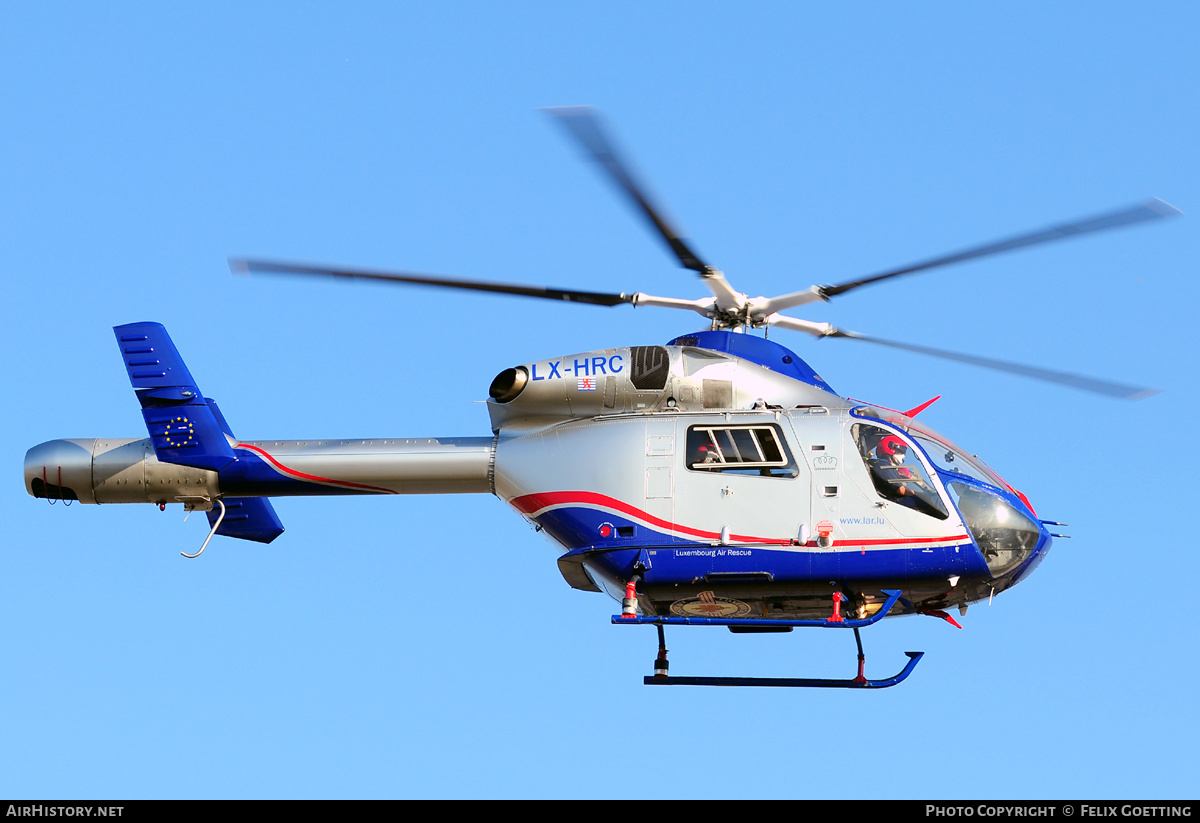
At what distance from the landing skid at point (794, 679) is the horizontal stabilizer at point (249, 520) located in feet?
18.7

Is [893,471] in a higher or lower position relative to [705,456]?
lower

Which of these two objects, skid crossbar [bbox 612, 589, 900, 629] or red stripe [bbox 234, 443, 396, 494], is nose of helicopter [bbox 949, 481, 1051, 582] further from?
red stripe [bbox 234, 443, 396, 494]

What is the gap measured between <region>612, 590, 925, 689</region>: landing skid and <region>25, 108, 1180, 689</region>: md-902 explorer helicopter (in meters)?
0.03

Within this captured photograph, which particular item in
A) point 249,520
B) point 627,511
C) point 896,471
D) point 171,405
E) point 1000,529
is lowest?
point 1000,529

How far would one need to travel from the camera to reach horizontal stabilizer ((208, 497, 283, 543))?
20.8m

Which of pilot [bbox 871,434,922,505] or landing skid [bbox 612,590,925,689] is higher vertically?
pilot [bbox 871,434,922,505]

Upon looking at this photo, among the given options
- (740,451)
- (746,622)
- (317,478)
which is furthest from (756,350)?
(317,478)

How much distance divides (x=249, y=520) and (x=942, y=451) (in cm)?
903

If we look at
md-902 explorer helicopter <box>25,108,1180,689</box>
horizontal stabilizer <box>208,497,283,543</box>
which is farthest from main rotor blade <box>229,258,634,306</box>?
horizontal stabilizer <box>208,497,283,543</box>

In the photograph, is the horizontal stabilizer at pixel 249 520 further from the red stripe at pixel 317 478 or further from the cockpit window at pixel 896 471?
the cockpit window at pixel 896 471

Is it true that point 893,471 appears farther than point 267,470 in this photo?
No

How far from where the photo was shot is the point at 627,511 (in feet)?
61.1

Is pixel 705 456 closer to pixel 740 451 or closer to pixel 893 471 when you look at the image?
pixel 740 451
